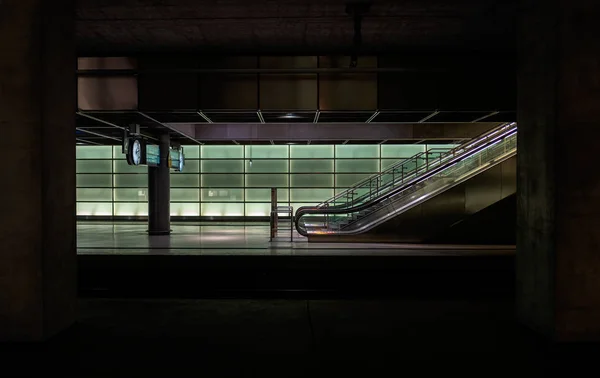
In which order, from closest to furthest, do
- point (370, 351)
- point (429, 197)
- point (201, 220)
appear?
point (370, 351), point (429, 197), point (201, 220)

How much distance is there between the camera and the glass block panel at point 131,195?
2153cm

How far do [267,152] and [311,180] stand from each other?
277 centimetres

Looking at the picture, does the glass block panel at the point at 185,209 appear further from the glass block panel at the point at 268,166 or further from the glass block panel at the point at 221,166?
the glass block panel at the point at 268,166

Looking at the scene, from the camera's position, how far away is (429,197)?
1215 centimetres

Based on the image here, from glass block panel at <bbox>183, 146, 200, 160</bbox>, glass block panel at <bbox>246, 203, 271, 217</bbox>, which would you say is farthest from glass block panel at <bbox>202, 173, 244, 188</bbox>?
glass block panel at <bbox>246, 203, 271, 217</bbox>

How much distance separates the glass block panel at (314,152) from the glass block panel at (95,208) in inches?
409

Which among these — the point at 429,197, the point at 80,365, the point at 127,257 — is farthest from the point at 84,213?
the point at 80,365

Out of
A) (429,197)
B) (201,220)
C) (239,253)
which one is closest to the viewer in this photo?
(239,253)

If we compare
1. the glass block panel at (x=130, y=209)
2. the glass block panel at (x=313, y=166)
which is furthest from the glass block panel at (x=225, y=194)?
the glass block panel at (x=130, y=209)

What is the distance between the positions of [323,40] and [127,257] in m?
6.37

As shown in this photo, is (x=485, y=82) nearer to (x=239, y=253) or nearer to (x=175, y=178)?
(x=239, y=253)

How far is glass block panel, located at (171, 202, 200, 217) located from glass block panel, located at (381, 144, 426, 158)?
10287mm

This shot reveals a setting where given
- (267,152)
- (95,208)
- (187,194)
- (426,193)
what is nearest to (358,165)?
(267,152)

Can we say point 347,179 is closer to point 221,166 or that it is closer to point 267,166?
point 267,166
